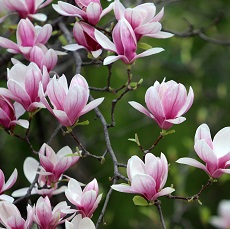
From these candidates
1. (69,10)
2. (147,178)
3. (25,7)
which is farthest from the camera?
(25,7)

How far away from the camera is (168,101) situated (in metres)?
1.19

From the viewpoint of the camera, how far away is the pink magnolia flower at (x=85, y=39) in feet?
4.37

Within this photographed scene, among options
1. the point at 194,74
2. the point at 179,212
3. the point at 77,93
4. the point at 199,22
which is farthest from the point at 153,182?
the point at 199,22

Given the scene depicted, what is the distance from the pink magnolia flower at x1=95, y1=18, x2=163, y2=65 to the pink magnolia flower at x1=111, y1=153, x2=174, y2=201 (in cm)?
24

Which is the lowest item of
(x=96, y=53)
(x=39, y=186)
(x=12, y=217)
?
(x=39, y=186)

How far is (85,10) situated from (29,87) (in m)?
0.23

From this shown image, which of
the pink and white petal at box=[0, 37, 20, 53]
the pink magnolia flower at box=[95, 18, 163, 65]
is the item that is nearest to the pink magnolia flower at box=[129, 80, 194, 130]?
the pink magnolia flower at box=[95, 18, 163, 65]

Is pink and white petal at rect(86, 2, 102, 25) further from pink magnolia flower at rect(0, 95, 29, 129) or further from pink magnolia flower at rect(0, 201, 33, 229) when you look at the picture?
pink magnolia flower at rect(0, 201, 33, 229)

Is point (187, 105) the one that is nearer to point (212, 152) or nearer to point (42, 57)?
point (212, 152)

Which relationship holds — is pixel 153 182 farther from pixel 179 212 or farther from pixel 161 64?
pixel 161 64

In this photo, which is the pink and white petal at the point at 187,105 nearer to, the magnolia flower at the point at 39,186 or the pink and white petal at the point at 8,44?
the magnolia flower at the point at 39,186

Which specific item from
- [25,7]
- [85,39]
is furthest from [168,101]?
[25,7]

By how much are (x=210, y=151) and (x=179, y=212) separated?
4.07ft

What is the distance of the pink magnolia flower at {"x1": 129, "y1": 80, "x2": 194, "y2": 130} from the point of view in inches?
46.5
